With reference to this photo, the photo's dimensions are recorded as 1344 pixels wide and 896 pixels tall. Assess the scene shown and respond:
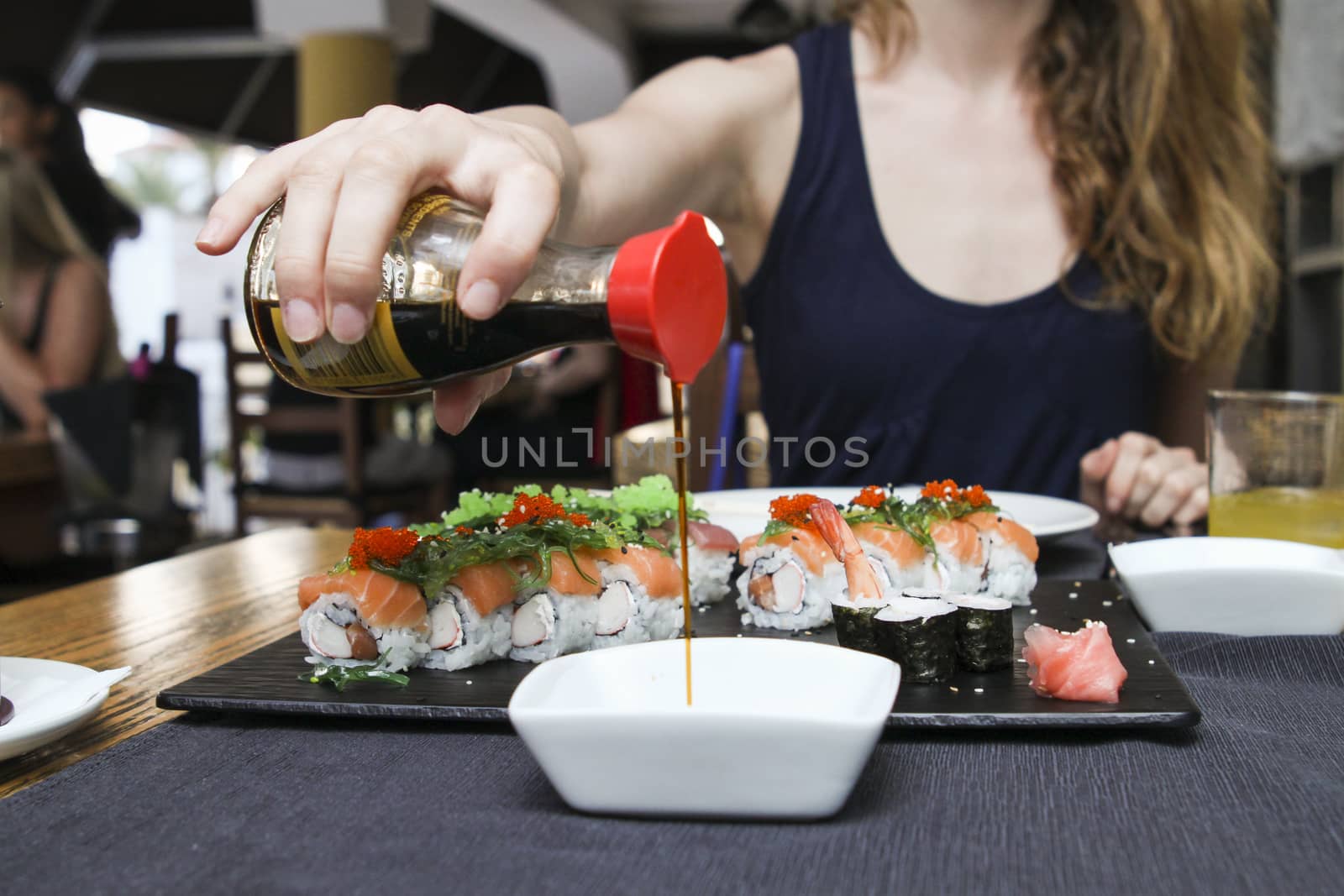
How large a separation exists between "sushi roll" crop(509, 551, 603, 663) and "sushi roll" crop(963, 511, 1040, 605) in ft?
1.63

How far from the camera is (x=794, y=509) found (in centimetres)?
125

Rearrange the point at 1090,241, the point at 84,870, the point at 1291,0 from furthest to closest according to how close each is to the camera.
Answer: the point at 1291,0
the point at 1090,241
the point at 84,870

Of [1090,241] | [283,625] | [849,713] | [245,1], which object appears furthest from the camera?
[245,1]

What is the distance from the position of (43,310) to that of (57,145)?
771 millimetres

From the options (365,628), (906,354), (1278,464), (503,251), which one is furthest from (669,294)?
(906,354)

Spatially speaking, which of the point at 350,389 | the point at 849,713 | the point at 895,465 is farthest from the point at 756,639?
the point at 895,465

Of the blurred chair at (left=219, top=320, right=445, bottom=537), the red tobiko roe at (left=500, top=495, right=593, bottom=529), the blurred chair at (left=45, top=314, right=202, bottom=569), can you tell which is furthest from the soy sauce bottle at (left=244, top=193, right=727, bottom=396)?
the blurred chair at (left=219, top=320, right=445, bottom=537)

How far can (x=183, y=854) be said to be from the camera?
2.07 ft

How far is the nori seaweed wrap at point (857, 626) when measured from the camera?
3.21 feet

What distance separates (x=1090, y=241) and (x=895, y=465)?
56cm

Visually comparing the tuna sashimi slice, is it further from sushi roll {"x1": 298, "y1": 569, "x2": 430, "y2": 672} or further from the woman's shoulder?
the woman's shoulder

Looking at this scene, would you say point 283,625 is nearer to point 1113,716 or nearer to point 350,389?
point 350,389

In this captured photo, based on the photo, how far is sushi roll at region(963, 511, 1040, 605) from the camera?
50.7 inches

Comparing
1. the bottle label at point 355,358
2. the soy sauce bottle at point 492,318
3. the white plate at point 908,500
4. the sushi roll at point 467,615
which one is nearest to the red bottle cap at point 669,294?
the soy sauce bottle at point 492,318
